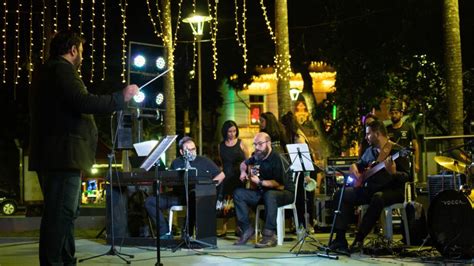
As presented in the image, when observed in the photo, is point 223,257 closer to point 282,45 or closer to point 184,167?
point 184,167

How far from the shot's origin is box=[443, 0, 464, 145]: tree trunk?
12414 millimetres

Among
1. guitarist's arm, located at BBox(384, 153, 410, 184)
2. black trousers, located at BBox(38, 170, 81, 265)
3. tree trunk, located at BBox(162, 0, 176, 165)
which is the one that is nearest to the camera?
black trousers, located at BBox(38, 170, 81, 265)

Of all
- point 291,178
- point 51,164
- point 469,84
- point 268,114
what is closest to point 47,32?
point 268,114

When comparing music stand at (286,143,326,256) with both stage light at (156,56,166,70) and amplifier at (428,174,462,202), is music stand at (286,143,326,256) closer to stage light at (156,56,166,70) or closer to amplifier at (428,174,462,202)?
amplifier at (428,174,462,202)

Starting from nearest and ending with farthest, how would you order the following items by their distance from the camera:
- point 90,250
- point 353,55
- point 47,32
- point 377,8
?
point 90,250, point 47,32, point 377,8, point 353,55

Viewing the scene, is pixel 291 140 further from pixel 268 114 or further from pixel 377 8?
pixel 377 8

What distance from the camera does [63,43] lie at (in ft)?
18.4

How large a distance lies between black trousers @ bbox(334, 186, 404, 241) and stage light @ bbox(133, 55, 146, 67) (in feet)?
13.9

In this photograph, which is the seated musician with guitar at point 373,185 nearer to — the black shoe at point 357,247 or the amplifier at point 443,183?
the black shoe at point 357,247

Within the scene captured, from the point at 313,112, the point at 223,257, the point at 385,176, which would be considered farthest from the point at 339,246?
the point at 313,112

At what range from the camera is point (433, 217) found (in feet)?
25.7

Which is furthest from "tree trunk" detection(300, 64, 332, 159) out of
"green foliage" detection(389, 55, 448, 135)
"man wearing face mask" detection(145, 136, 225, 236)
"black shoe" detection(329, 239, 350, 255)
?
"black shoe" detection(329, 239, 350, 255)

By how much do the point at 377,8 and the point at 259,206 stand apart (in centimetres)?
1238

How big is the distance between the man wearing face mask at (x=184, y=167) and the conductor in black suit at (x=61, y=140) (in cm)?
394
